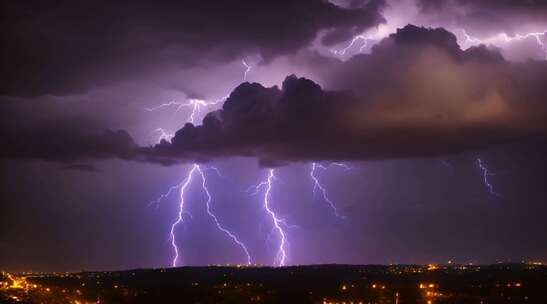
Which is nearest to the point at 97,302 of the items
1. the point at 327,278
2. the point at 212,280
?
the point at 212,280

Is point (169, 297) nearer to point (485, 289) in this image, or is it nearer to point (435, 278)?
point (485, 289)

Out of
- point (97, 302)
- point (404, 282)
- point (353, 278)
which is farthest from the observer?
point (353, 278)

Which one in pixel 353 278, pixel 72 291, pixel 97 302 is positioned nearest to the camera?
pixel 97 302

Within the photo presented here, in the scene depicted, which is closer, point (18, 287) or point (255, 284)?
point (18, 287)

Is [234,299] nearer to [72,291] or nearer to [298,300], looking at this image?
[298,300]

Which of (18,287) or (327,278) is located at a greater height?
(327,278)

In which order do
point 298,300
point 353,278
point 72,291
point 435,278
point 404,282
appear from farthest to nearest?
point 353,278, point 435,278, point 404,282, point 72,291, point 298,300

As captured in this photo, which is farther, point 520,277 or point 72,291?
point 520,277

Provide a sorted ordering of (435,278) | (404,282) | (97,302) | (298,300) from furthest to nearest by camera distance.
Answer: (435,278), (404,282), (298,300), (97,302)

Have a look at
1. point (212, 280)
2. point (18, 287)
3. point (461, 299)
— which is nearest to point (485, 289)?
point (461, 299)
